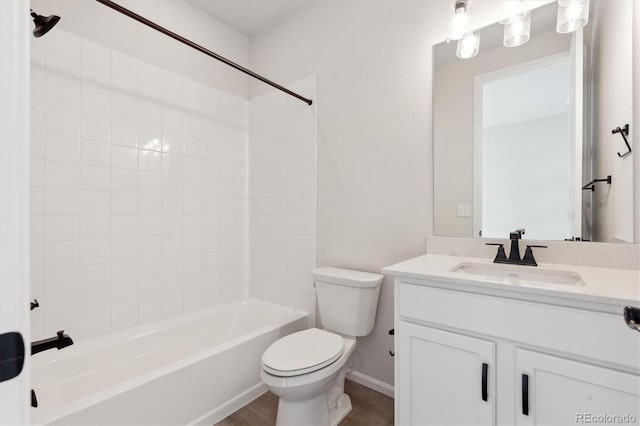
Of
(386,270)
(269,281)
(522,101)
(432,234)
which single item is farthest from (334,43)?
(269,281)

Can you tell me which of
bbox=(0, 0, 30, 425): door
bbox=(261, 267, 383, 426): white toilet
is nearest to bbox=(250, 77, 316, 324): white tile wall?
bbox=(261, 267, 383, 426): white toilet

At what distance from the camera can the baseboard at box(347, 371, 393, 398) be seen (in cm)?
188

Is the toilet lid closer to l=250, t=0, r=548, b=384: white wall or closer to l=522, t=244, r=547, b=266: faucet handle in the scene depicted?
l=250, t=0, r=548, b=384: white wall

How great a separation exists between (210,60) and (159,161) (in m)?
0.93

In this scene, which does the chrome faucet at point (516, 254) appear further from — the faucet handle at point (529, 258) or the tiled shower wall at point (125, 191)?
the tiled shower wall at point (125, 191)

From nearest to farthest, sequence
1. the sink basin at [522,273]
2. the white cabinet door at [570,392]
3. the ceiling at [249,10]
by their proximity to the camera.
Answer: the white cabinet door at [570,392]
the sink basin at [522,273]
the ceiling at [249,10]

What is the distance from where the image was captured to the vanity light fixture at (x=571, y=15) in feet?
4.25

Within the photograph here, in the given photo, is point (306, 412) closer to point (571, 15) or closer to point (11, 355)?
point (11, 355)

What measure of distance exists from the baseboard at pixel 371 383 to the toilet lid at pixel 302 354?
0.53m

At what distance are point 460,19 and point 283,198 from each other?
1.59m

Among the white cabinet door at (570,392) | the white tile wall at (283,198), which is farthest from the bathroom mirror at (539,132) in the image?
the white tile wall at (283,198)

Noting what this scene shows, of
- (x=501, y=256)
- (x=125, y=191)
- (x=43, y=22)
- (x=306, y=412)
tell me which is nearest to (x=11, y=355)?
(x=306, y=412)

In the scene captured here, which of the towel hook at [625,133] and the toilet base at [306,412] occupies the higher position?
the towel hook at [625,133]

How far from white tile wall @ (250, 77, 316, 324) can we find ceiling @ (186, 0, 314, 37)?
22.4 inches
